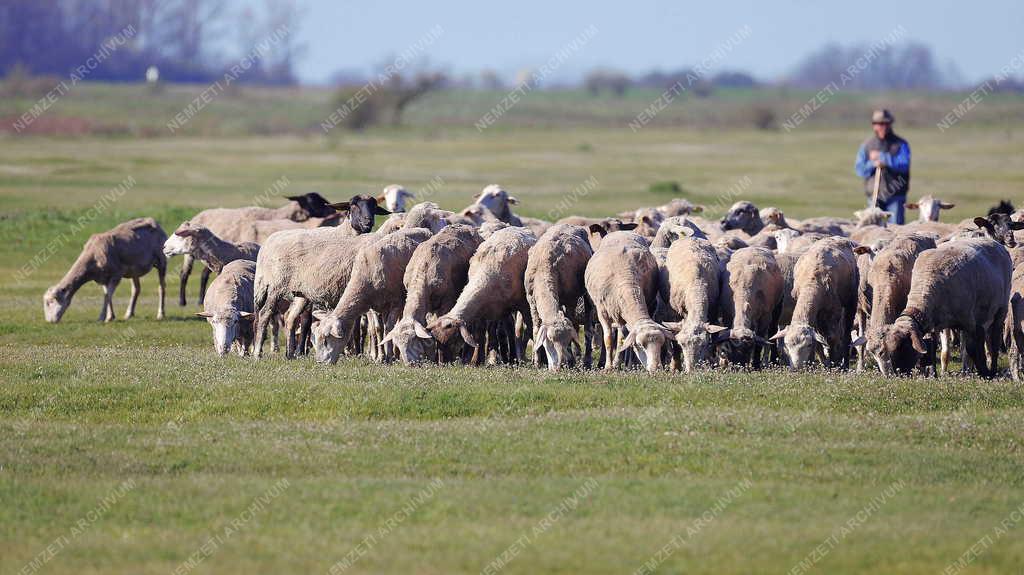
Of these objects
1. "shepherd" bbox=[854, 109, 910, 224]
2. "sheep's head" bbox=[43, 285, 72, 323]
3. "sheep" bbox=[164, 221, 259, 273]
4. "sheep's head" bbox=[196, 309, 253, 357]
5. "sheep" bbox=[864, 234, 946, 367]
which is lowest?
"sheep's head" bbox=[43, 285, 72, 323]

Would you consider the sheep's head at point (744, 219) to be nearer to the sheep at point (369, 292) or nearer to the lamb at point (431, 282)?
the lamb at point (431, 282)

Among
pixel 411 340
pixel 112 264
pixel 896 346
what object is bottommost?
pixel 112 264

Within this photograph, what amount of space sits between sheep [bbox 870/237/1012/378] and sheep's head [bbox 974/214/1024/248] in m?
3.12

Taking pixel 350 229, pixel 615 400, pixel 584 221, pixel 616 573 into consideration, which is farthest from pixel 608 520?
pixel 584 221

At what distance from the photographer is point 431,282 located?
18.1 metres

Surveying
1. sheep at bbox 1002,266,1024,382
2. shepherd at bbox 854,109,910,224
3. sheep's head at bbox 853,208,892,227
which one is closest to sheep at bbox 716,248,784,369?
sheep at bbox 1002,266,1024,382

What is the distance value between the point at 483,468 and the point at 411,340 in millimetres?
5191

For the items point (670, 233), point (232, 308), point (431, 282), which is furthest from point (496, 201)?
point (431, 282)

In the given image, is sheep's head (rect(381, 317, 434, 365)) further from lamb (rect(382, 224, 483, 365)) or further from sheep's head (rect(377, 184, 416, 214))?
sheep's head (rect(377, 184, 416, 214))

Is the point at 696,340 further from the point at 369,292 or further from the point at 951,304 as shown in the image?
the point at 369,292

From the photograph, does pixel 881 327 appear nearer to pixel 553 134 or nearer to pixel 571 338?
pixel 571 338

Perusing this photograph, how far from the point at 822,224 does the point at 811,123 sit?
264 ft

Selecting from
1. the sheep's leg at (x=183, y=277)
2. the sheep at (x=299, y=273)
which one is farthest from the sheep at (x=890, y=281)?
the sheep's leg at (x=183, y=277)

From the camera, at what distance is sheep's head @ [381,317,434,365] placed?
17.0 meters
